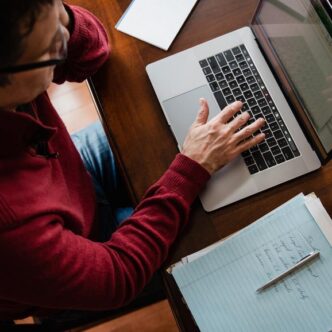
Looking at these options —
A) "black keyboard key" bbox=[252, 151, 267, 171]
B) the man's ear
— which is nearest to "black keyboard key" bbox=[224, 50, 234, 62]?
"black keyboard key" bbox=[252, 151, 267, 171]

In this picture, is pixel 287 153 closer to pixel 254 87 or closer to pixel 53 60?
pixel 254 87

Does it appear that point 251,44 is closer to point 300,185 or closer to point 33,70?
point 300,185

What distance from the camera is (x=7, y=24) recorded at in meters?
0.47

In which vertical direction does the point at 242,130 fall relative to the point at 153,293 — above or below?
above

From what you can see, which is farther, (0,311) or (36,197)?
(0,311)

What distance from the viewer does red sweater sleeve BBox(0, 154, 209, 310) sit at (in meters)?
0.60

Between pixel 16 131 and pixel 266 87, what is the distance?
0.49 m

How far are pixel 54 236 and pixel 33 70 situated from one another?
253 mm

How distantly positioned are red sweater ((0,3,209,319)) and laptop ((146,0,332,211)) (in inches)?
3.9

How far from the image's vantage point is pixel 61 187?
73 cm

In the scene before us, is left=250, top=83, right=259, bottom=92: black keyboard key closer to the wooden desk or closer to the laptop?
the laptop

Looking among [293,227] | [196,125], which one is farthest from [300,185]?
[196,125]

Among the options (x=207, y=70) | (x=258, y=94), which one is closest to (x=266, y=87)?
(x=258, y=94)

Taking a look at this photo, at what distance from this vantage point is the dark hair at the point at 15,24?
0.46m
